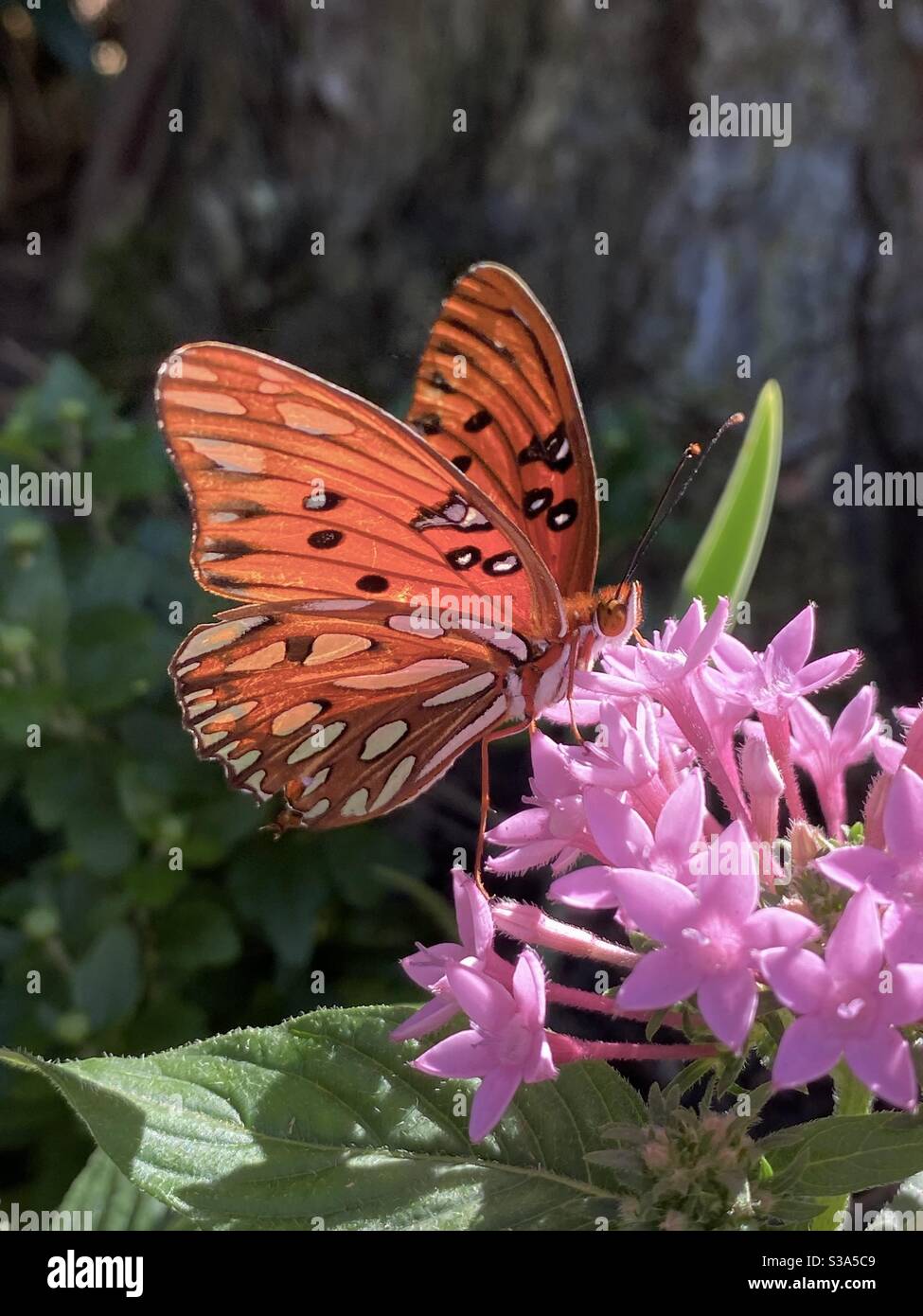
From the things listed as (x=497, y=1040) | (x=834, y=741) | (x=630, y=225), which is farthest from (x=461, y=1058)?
(x=630, y=225)

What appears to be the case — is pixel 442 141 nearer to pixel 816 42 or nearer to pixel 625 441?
pixel 816 42

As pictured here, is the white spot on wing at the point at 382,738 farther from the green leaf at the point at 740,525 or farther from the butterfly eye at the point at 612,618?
the green leaf at the point at 740,525

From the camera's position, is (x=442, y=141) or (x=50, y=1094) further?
(x=442, y=141)

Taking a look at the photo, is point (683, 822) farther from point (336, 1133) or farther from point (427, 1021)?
point (336, 1133)

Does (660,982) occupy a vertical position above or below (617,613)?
below
